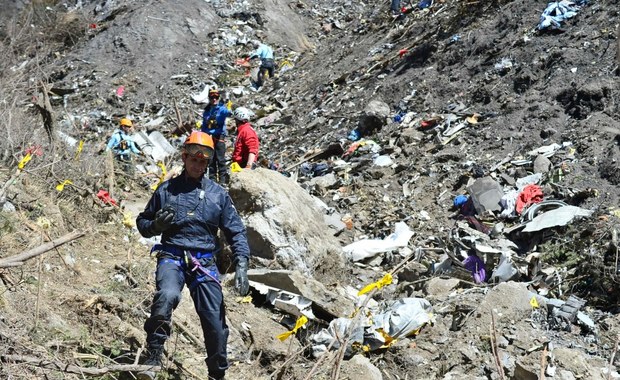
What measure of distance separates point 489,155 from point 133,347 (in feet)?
21.0

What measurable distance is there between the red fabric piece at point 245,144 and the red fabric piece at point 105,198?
1619 millimetres

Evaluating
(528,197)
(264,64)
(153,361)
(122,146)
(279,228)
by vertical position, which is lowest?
(528,197)

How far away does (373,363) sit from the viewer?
5.17 meters

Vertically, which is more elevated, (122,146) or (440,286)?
(122,146)

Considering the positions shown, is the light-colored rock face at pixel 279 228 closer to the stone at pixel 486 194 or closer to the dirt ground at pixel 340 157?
the dirt ground at pixel 340 157

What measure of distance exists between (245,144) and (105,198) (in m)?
1.81

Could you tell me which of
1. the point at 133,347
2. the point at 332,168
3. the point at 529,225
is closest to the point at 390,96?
the point at 332,168

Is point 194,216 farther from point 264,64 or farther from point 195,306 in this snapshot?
Result: point 264,64

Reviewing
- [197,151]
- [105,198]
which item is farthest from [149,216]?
[105,198]

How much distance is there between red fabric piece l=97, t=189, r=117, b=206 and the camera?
7832mm

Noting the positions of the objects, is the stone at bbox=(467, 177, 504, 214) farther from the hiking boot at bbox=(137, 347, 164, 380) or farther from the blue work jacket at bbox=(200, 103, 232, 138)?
the hiking boot at bbox=(137, 347, 164, 380)

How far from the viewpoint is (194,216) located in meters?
4.07

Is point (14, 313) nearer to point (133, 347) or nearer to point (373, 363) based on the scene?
point (133, 347)

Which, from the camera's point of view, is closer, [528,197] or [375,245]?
[375,245]
